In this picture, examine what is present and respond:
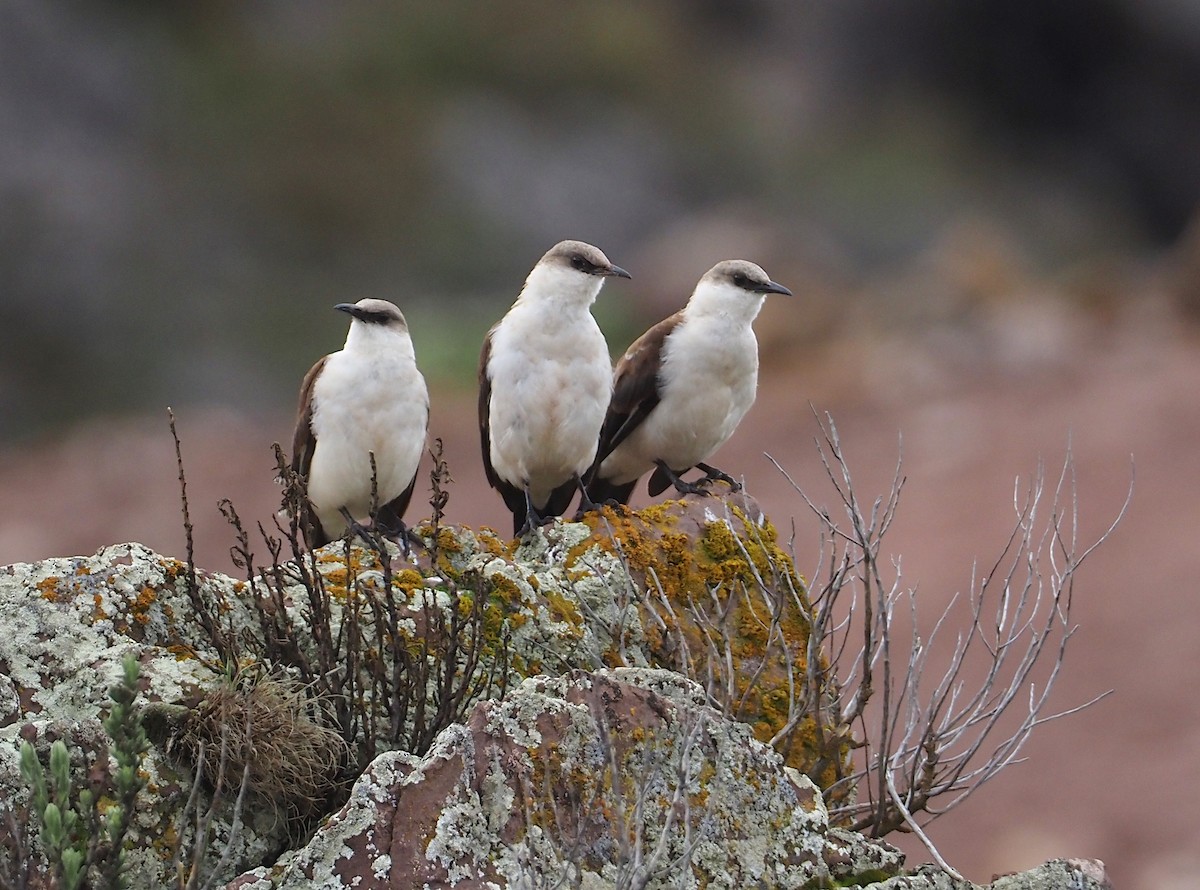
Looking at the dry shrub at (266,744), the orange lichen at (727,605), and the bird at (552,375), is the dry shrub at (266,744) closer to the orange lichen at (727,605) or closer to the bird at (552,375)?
the orange lichen at (727,605)

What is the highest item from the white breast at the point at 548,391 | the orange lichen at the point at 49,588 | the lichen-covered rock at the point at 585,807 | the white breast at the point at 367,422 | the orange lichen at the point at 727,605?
the white breast at the point at 548,391

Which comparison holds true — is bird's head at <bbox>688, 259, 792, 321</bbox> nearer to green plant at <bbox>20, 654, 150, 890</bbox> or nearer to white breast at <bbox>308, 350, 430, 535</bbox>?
white breast at <bbox>308, 350, 430, 535</bbox>

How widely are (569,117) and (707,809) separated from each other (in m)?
36.5

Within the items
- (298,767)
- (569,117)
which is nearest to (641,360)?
(298,767)

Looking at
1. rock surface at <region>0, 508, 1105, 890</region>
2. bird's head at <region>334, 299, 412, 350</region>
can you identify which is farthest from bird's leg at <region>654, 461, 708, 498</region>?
rock surface at <region>0, 508, 1105, 890</region>

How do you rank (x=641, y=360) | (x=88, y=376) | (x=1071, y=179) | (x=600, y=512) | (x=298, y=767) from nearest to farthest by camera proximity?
(x=298, y=767), (x=600, y=512), (x=641, y=360), (x=88, y=376), (x=1071, y=179)

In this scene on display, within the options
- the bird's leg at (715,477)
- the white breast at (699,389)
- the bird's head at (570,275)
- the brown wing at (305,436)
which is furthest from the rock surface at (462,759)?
the white breast at (699,389)

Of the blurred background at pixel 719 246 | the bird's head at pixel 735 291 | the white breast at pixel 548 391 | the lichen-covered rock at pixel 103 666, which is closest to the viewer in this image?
the lichen-covered rock at pixel 103 666

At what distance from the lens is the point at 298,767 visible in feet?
15.8

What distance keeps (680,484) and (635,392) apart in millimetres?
605

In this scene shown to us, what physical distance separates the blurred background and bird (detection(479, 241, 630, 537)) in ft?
15.8

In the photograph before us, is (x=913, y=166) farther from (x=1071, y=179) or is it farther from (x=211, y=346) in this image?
(x=211, y=346)

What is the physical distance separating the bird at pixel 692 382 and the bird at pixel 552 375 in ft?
1.66

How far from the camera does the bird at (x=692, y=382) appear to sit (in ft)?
29.5
